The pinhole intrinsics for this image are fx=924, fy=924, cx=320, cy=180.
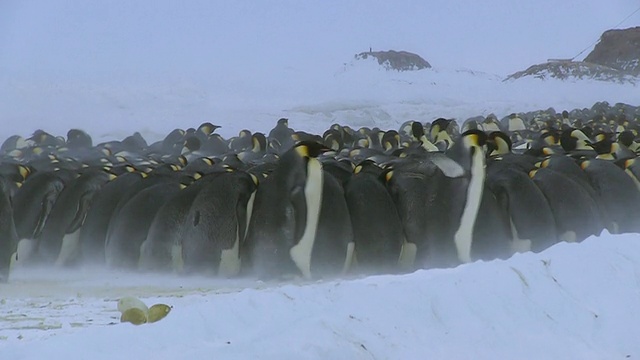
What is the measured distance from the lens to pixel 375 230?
5.03 m

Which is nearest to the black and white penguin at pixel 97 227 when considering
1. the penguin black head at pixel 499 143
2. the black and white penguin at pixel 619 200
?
the black and white penguin at pixel 619 200

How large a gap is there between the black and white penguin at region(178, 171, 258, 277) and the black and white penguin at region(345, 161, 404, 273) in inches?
23.7

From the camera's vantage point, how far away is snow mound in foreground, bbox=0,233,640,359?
2471mm

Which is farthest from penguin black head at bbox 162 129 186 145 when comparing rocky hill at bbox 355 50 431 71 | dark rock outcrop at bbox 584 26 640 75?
dark rock outcrop at bbox 584 26 640 75

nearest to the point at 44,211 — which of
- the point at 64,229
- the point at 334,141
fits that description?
the point at 64,229

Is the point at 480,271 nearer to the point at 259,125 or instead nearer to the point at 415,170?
the point at 415,170

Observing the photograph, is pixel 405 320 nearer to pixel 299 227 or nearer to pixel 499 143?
pixel 299 227

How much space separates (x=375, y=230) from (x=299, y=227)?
0.44 metres

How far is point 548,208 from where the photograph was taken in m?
5.35

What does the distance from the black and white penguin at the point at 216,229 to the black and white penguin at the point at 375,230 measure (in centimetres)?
60

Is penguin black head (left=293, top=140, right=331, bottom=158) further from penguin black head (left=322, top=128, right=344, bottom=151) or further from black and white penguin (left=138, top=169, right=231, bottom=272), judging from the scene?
penguin black head (left=322, top=128, right=344, bottom=151)

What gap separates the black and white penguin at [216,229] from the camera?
4996mm

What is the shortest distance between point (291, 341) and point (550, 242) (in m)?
3.14

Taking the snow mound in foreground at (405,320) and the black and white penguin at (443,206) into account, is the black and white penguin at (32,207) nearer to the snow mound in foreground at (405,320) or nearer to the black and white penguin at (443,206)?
the snow mound in foreground at (405,320)
